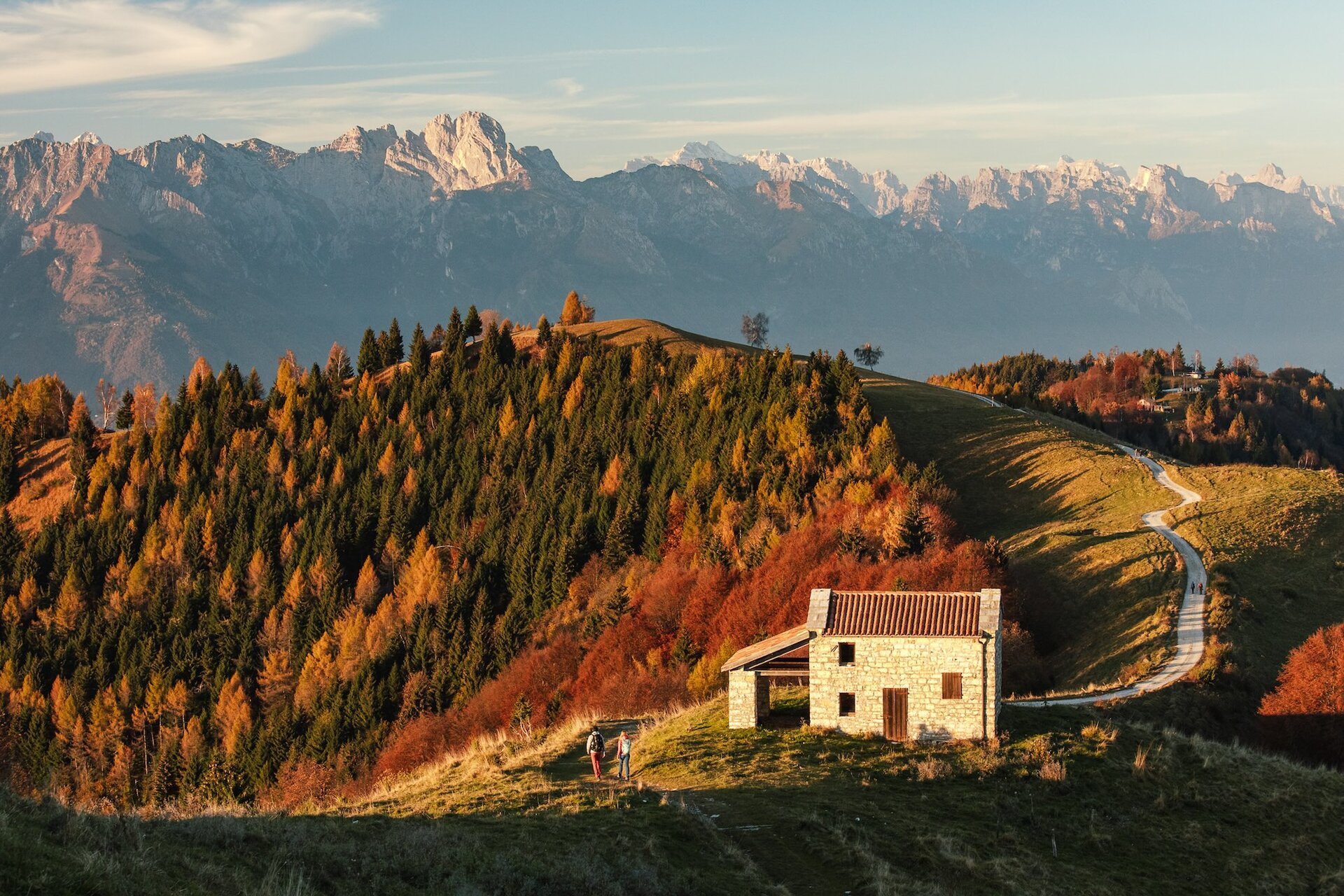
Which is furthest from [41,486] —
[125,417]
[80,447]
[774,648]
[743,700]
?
[774,648]

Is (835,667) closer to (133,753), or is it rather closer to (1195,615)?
(1195,615)

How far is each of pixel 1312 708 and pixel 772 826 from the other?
31069 mm

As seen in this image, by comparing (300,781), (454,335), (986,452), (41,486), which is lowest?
(300,781)

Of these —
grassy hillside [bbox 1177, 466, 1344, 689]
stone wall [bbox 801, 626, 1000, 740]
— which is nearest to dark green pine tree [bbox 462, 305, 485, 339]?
grassy hillside [bbox 1177, 466, 1344, 689]

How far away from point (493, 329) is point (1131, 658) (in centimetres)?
11820

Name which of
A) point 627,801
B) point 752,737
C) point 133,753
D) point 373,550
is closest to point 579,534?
point 373,550

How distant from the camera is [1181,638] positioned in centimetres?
7106

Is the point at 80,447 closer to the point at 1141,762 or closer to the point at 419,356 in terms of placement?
the point at 419,356

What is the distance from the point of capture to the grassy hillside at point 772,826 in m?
28.6

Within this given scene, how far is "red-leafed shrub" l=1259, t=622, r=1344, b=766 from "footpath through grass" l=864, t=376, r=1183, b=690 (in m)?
7.20

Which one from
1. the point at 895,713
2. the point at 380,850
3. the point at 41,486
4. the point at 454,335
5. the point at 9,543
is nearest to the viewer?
the point at 380,850

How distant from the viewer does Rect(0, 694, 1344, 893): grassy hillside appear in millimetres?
28625

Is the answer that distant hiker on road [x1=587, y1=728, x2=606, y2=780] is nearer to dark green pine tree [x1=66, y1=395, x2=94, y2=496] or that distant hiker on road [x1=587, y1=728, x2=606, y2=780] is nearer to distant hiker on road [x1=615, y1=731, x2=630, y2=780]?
distant hiker on road [x1=615, y1=731, x2=630, y2=780]

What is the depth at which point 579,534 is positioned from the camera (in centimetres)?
13650
